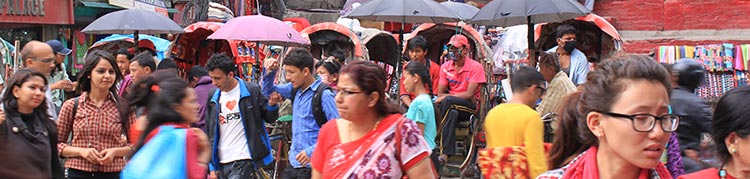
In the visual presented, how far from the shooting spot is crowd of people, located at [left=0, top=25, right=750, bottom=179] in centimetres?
306

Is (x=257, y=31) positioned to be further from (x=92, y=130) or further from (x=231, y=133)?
(x=92, y=130)

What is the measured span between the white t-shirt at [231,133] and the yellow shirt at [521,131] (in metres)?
2.58

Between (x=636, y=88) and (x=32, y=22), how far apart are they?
15577 millimetres

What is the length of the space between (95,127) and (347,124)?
2362 mm

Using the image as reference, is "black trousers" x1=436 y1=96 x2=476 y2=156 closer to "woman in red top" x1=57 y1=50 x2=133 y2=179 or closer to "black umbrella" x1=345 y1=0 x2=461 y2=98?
"black umbrella" x1=345 y1=0 x2=461 y2=98

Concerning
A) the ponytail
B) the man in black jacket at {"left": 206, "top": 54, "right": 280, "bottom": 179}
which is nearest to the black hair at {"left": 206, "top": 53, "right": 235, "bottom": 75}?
the man in black jacket at {"left": 206, "top": 54, "right": 280, "bottom": 179}

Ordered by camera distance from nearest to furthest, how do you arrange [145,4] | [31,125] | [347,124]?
[347,124] < [31,125] < [145,4]

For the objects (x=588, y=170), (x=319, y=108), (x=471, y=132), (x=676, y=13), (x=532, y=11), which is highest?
(x=676, y=13)

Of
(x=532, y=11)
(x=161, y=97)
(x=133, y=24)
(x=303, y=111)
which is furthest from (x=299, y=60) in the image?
(x=133, y=24)

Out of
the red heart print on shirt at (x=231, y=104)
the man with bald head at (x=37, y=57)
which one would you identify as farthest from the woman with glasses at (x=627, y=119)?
the man with bald head at (x=37, y=57)

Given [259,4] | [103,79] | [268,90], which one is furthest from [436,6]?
[259,4]

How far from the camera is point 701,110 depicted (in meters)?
5.95

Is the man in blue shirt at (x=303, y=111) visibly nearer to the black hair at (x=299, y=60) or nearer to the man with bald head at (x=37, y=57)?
the black hair at (x=299, y=60)

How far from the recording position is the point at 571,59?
1117 centimetres
